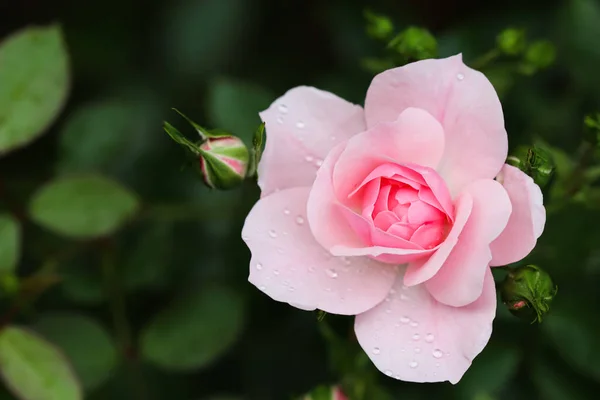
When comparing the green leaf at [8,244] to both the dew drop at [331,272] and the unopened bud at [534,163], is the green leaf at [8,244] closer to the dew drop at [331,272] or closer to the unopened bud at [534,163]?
the dew drop at [331,272]

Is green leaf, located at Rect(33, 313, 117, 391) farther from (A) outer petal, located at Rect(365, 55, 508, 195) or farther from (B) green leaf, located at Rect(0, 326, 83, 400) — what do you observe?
(A) outer petal, located at Rect(365, 55, 508, 195)

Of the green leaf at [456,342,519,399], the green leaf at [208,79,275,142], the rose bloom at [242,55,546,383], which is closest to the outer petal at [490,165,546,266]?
the rose bloom at [242,55,546,383]

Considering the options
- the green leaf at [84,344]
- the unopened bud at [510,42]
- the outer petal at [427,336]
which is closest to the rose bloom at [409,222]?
the outer petal at [427,336]

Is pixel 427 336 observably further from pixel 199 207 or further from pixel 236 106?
pixel 199 207

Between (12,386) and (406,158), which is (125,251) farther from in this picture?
(406,158)

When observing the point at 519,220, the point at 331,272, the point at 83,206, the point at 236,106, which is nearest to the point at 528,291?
the point at 519,220
